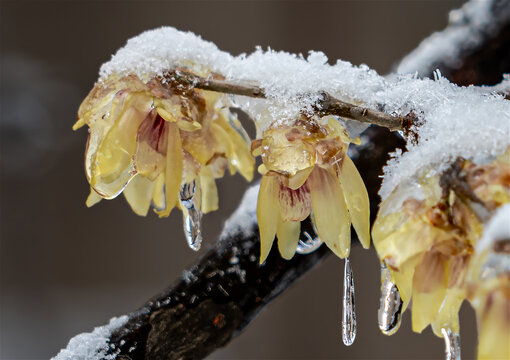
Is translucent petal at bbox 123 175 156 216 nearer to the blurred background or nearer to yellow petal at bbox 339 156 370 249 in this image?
yellow petal at bbox 339 156 370 249

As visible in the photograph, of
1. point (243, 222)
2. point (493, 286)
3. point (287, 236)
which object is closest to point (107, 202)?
point (243, 222)

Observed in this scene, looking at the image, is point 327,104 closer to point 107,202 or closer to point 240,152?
point 240,152

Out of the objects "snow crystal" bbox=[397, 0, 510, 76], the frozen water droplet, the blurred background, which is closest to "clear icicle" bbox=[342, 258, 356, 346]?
the frozen water droplet

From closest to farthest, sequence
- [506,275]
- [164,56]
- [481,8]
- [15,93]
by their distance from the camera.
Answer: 1. [506,275]
2. [164,56]
3. [481,8]
4. [15,93]

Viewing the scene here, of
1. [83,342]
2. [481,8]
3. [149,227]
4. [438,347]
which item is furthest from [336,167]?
[438,347]

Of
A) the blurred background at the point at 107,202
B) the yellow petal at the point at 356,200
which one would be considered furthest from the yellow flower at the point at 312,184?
the blurred background at the point at 107,202

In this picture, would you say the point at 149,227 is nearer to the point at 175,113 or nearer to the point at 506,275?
the point at 175,113
